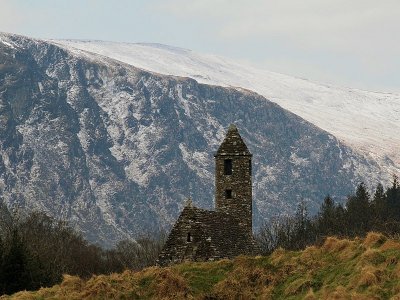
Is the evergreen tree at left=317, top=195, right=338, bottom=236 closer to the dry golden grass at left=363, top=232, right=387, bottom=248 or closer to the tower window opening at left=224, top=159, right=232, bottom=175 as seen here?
the tower window opening at left=224, top=159, right=232, bottom=175

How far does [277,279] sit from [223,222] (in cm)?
1998

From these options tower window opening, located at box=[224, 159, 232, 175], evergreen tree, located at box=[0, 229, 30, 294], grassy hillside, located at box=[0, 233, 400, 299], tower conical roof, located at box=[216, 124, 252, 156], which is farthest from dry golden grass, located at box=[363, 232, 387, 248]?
evergreen tree, located at box=[0, 229, 30, 294]

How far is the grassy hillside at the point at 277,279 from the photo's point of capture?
79.3 ft

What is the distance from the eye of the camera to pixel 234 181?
52250 mm

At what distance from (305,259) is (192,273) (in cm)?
491

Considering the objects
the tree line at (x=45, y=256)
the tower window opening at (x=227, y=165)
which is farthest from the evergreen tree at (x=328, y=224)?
the tower window opening at (x=227, y=165)

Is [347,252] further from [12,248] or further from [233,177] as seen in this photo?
[12,248]

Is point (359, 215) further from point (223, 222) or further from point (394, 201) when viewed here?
point (223, 222)

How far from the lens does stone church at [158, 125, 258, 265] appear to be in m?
45.5

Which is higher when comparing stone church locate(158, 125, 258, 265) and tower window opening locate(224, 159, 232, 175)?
tower window opening locate(224, 159, 232, 175)

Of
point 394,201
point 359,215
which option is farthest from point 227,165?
point 394,201

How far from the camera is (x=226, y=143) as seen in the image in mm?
53625

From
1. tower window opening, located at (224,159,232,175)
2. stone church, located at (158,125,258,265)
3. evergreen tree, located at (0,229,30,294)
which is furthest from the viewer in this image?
tower window opening, located at (224,159,232,175)

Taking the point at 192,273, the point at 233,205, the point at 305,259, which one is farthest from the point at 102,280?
the point at 233,205
